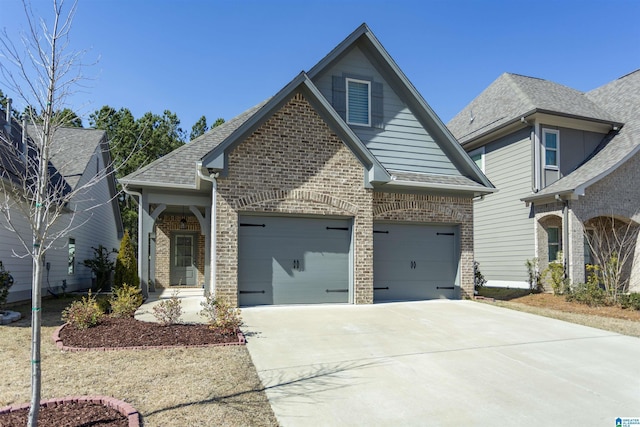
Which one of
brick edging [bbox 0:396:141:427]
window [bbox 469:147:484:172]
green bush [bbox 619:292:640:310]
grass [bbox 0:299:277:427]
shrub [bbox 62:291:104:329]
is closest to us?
brick edging [bbox 0:396:141:427]

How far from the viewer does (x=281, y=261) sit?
10.4 metres

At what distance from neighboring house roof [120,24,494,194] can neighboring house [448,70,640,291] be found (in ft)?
13.5

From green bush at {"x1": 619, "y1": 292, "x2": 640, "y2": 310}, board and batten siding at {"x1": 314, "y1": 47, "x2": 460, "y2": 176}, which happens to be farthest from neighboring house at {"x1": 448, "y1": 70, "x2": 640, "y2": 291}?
board and batten siding at {"x1": 314, "y1": 47, "x2": 460, "y2": 176}

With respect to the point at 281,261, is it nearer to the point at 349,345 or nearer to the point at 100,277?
the point at 349,345

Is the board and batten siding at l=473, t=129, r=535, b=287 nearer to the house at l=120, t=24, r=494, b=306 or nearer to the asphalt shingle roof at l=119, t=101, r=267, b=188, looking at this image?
the house at l=120, t=24, r=494, b=306

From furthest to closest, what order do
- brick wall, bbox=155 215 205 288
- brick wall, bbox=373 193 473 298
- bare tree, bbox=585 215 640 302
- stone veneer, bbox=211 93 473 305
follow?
brick wall, bbox=155 215 205 288 → bare tree, bbox=585 215 640 302 → brick wall, bbox=373 193 473 298 → stone veneer, bbox=211 93 473 305

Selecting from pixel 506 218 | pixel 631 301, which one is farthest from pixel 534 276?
pixel 631 301

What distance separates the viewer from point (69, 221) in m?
16.8

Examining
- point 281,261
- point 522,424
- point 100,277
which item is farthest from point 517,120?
point 100,277

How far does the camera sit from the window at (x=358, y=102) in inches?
483

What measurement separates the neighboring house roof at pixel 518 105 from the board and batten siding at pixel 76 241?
1384 cm

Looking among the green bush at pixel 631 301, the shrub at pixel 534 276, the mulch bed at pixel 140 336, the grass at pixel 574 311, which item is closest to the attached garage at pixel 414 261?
the grass at pixel 574 311

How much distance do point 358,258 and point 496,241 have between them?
8.75m

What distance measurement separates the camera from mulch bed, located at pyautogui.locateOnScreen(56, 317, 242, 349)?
683 cm
